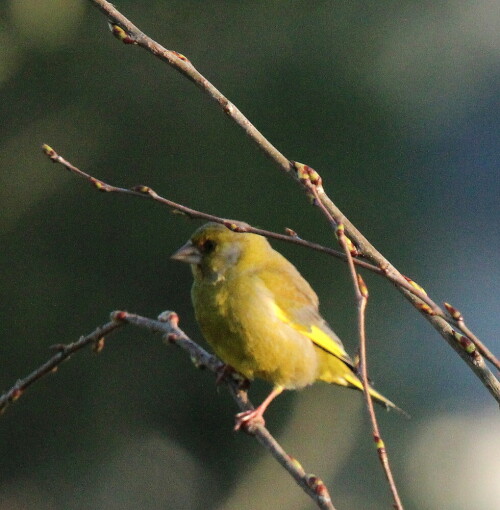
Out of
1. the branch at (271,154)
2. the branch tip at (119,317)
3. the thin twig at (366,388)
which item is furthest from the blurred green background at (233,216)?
the thin twig at (366,388)

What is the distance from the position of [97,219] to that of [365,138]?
1.89 metres

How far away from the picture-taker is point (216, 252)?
3.34m

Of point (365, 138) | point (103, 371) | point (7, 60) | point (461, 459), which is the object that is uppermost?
point (365, 138)

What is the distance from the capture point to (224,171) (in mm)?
5742

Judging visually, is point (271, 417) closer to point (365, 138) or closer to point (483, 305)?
point (483, 305)

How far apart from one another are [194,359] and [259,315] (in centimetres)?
38

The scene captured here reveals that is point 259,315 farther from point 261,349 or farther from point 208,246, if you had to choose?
point 208,246

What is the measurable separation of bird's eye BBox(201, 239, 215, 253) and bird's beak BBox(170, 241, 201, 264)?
0.07ft

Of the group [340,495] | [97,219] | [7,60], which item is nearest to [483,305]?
[340,495]

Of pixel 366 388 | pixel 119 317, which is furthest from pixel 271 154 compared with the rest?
pixel 119 317

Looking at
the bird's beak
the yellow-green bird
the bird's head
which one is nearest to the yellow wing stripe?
the yellow-green bird

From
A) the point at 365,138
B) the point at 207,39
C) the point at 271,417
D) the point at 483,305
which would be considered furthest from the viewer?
the point at 207,39

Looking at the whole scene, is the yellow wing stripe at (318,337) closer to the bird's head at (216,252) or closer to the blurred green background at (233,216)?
the bird's head at (216,252)

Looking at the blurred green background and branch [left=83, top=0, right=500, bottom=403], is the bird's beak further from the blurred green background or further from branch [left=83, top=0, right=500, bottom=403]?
the blurred green background
